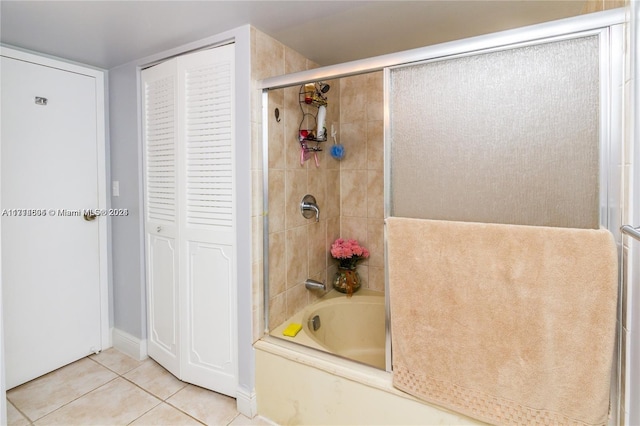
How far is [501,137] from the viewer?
1.20 metres

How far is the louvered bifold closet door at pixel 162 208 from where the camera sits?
2.08 metres

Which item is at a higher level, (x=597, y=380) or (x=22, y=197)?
(x=22, y=197)

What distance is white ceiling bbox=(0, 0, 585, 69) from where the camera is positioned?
5.06 ft

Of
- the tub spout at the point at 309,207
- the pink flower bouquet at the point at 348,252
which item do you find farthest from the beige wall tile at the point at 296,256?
the pink flower bouquet at the point at 348,252

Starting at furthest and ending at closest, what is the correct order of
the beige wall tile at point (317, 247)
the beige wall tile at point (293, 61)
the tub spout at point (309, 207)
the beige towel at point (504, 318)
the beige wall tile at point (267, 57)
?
the beige wall tile at point (317, 247), the tub spout at point (309, 207), the beige wall tile at point (293, 61), the beige wall tile at point (267, 57), the beige towel at point (504, 318)

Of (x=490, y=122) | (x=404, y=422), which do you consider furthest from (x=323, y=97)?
(x=404, y=422)

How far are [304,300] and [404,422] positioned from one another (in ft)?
3.31

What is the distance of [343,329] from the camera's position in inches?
92.6

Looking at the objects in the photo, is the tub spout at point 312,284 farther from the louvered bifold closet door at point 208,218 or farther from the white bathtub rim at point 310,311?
the louvered bifold closet door at point 208,218

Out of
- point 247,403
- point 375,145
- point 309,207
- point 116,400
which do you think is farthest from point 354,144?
point 116,400

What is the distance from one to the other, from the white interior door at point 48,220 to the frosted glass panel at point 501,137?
225cm

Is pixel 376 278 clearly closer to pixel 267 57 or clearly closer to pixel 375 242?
pixel 375 242

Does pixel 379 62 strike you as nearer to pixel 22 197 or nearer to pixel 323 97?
pixel 323 97

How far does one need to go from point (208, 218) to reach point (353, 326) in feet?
4.19
